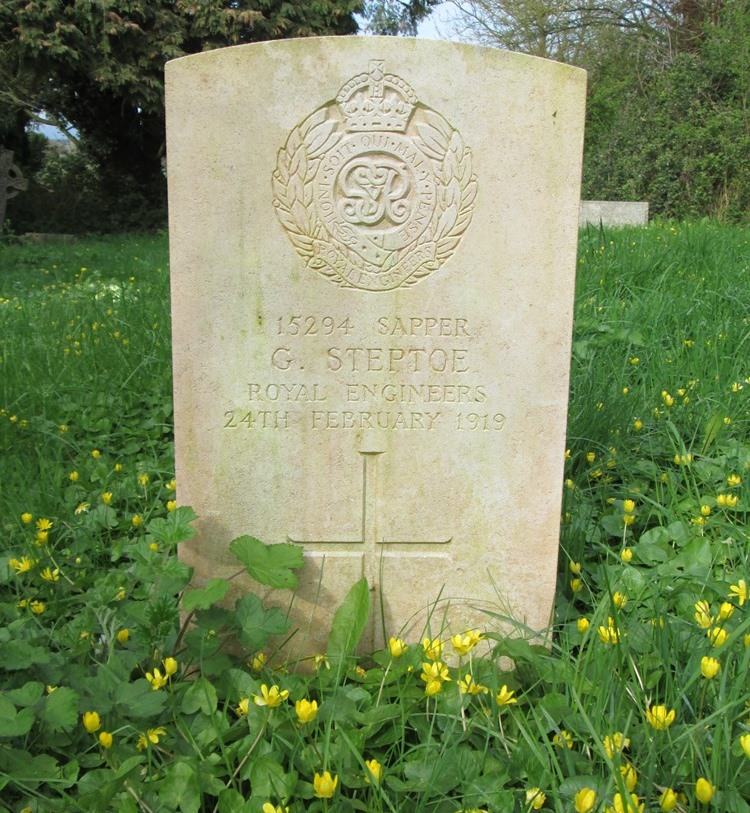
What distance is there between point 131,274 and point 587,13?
1303 centimetres

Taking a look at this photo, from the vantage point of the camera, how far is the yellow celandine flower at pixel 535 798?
1343 millimetres

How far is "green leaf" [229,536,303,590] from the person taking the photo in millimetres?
1800

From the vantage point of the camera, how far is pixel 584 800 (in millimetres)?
1265

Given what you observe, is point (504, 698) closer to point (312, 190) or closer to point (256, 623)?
point (256, 623)

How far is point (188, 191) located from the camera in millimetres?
1764

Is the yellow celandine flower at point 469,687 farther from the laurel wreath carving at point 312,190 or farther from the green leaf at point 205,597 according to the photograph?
the laurel wreath carving at point 312,190

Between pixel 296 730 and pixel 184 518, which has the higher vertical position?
pixel 184 518

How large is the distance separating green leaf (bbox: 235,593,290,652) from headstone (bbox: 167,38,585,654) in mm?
190

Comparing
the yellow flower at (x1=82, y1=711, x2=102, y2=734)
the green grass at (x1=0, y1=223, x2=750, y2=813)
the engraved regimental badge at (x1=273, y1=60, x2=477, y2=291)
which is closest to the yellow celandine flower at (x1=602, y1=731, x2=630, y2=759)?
the green grass at (x1=0, y1=223, x2=750, y2=813)

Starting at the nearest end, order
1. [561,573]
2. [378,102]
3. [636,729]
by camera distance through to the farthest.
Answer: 1. [636,729]
2. [378,102]
3. [561,573]

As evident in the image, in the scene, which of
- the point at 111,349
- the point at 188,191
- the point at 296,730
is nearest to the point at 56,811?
the point at 296,730

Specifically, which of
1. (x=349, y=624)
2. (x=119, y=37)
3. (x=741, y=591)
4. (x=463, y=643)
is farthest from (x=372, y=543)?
(x=119, y=37)

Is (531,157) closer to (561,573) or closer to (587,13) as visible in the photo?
(561,573)

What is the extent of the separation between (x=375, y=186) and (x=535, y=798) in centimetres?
135
